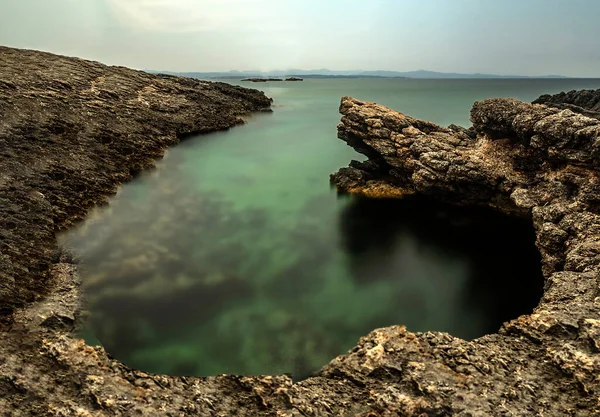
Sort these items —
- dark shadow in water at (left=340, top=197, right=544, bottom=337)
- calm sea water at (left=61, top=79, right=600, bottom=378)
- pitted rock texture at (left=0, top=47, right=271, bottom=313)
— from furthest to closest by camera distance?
pitted rock texture at (left=0, top=47, right=271, bottom=313), dark shadow in water at (left=340, top=197, right=544, bottom=337), calm sea water at (left=61, top=79, right=600, bottom=378)

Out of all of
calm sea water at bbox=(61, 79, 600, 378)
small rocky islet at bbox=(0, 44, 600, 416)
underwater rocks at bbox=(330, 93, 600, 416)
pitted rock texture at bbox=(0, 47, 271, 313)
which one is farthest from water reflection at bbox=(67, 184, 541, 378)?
underwater rocks at bbox=(330, 93, 600, 416)

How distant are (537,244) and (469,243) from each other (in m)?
4.14

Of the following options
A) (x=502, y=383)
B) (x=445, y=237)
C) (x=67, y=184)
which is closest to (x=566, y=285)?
(x=502, y=383)

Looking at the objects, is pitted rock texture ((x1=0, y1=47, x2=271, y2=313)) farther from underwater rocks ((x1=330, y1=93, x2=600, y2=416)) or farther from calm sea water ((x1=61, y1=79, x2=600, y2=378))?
underwater rocks ((x1=330, y1=93, x2=600, y2=416))

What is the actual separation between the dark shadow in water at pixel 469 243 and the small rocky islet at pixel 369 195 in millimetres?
1042

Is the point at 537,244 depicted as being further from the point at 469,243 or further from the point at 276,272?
the point at 276,272

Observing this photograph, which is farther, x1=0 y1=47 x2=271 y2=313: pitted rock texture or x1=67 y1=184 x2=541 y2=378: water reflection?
x1=0 y1=47 x2=271 y2=313: pitted rock texture

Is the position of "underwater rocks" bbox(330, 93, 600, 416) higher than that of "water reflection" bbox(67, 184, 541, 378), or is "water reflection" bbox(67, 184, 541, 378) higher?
"underwater rocks" bbox(330, 93, 600, 416)

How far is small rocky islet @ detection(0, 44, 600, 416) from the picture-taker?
362 inches

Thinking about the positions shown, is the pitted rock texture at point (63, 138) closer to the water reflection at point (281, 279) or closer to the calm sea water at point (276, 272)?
the calm sea water at point (276, 272)

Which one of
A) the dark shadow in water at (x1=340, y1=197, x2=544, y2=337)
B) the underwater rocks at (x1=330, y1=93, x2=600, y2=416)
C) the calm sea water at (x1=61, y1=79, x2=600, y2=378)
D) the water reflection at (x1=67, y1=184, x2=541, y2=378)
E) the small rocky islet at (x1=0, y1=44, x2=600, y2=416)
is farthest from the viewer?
the dark shadow in water at (x1=340, y1=197, x2=544, y2=337)

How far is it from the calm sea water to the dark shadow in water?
0.10m

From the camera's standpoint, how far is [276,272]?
18.1 m

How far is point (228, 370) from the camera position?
12.1m
